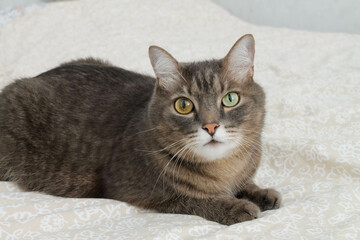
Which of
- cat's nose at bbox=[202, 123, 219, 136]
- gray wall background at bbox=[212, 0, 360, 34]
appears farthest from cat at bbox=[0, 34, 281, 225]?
gray wall background at bbox=[212, 0, 360, 34]

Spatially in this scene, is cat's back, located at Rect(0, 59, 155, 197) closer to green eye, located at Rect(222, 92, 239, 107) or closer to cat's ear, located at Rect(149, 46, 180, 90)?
cat's ear, located at Rect(149, 46, 180, 90)

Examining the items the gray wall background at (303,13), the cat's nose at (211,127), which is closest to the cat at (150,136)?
the cat's nose at (211,127)

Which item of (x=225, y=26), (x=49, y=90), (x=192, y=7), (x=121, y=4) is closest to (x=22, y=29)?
(x=121, y=4)

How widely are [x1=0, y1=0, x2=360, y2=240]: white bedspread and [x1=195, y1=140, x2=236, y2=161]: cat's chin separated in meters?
0.23

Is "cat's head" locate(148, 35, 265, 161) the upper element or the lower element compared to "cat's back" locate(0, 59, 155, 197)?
upper

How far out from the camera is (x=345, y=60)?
9.77 ft

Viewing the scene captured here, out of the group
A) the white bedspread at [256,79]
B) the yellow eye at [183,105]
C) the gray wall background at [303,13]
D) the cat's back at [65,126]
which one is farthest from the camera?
the gray wall background at [303,13]

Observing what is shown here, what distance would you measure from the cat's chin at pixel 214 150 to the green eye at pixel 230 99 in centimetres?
15

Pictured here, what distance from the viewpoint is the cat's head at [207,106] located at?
1.36 meters

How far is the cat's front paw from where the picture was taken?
54.1 inches

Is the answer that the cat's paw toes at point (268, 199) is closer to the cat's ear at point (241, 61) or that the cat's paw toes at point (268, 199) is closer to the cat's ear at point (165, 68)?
the cat's ear at point (241, 61)

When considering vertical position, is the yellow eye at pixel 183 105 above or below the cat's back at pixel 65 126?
above

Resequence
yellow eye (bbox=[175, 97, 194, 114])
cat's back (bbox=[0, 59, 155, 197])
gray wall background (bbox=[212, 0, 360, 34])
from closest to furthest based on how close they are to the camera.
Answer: yellow eye (bbox=[175, 97, 194, 114]), cat's back (bbox=[0, 59, 155, 197]), gray wall background (bbox=[212, 0, 360, 34])

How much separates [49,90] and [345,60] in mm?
2209
